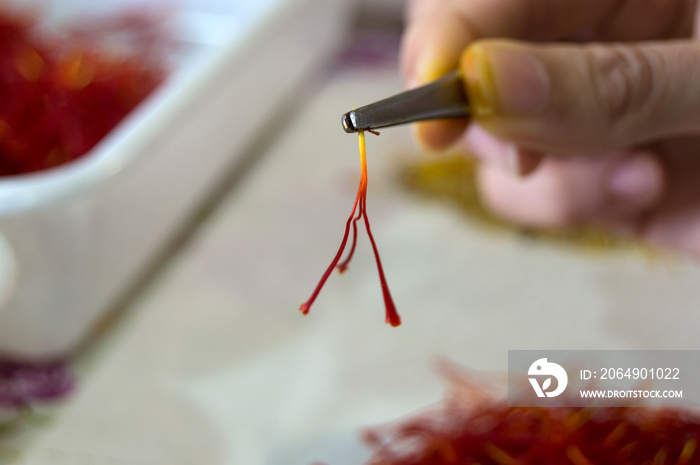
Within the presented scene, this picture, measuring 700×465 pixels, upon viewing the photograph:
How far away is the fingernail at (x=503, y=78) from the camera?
0.27m

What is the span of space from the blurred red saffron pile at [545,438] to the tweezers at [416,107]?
178 mm

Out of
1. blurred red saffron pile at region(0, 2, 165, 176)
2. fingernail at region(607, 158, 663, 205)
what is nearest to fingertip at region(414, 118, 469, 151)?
fingernail at region(607, 158, 663, 205)

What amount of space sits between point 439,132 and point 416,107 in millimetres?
98

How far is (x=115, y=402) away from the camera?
16.3 inches

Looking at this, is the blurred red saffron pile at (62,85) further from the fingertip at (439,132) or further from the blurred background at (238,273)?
the fingertip at (439,132)

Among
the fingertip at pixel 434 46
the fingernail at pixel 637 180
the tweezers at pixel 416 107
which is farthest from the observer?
the fingernail at pixel 637 180

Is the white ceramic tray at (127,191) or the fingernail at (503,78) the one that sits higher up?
the fingernail at (503,78)

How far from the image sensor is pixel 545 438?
1.18 ft

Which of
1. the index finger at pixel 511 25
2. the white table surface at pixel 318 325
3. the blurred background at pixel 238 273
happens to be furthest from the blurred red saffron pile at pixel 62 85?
the index finger at pixel 511 25

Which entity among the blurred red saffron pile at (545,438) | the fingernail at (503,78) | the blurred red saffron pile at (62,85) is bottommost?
the blurred red saffron pile at (545,438)

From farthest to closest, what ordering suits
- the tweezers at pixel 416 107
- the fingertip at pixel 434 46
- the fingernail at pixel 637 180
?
the fingernail at pixel 637 180 < the fingertip at pixel 434 46 < the tweezers at pixel 416 107

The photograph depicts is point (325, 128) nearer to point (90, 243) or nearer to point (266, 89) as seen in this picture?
point (266, 89)

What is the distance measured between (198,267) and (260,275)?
0.05m

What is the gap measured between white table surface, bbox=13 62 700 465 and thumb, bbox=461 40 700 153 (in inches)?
6.4
